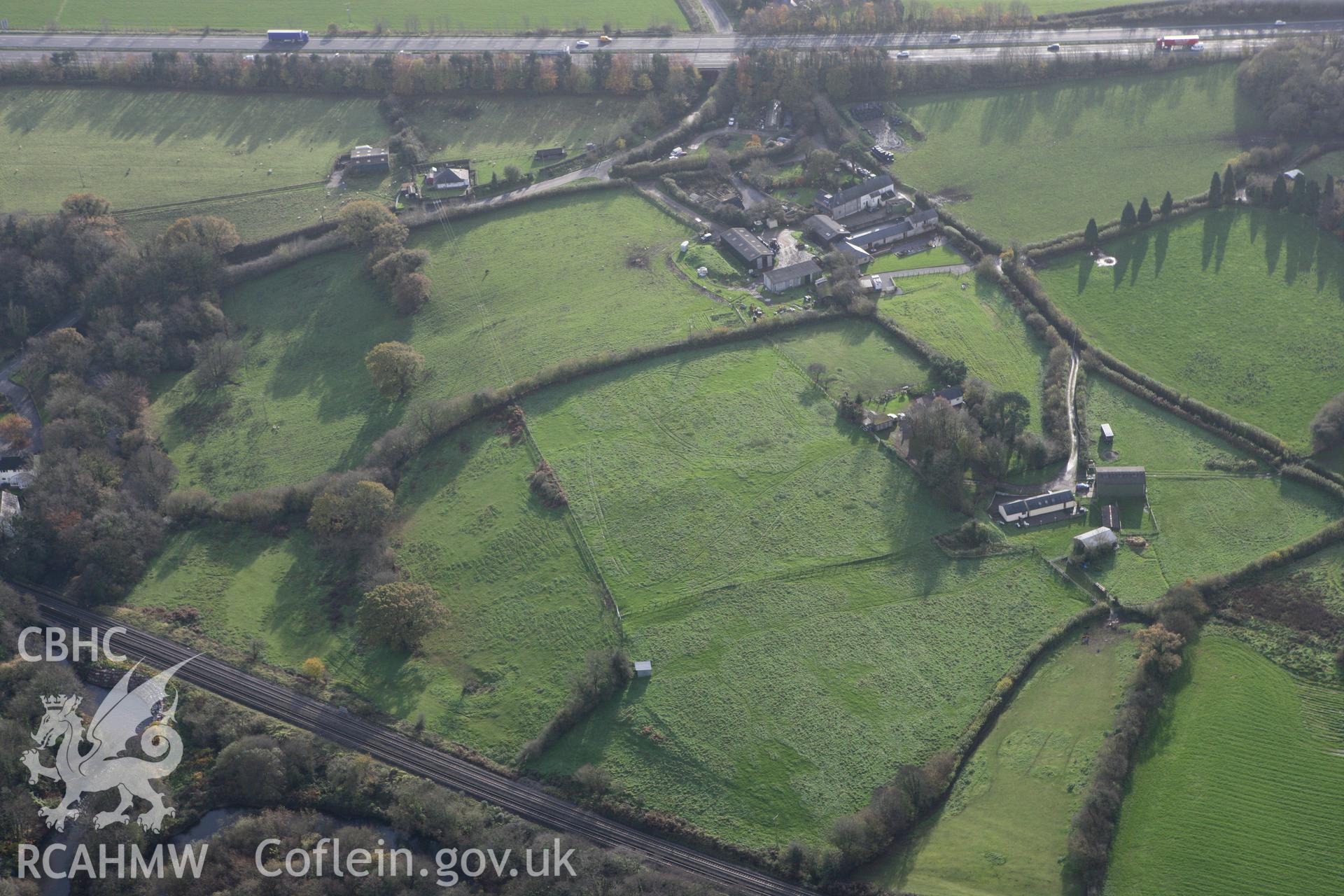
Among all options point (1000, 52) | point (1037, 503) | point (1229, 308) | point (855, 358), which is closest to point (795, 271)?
point (855, 358)

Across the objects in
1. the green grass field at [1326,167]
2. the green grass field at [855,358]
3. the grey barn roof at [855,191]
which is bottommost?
the green grass field at [855,358]

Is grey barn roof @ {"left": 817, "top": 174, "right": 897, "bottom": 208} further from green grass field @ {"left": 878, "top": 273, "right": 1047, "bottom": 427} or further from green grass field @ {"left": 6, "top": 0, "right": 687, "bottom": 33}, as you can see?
green grass field @ {"left": 6, "top": 0, "right": 687, "bottom": 33}

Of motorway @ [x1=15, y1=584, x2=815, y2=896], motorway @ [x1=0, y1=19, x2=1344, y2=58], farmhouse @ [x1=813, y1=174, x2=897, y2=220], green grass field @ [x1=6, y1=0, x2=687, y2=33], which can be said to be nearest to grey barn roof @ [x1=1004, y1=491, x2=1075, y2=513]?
motorway @ [x1=15, y1=584, x2=815, y2=896]

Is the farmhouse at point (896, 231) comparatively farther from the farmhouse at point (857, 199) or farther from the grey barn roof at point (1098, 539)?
the grey barn roof at point (1098, 539)

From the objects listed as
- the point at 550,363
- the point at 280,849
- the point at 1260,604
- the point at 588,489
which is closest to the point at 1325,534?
the point at 1260,604

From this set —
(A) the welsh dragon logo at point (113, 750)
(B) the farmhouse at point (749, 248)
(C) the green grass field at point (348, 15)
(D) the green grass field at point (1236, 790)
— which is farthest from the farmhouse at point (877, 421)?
(C) the green grass field at point (348, 15)
